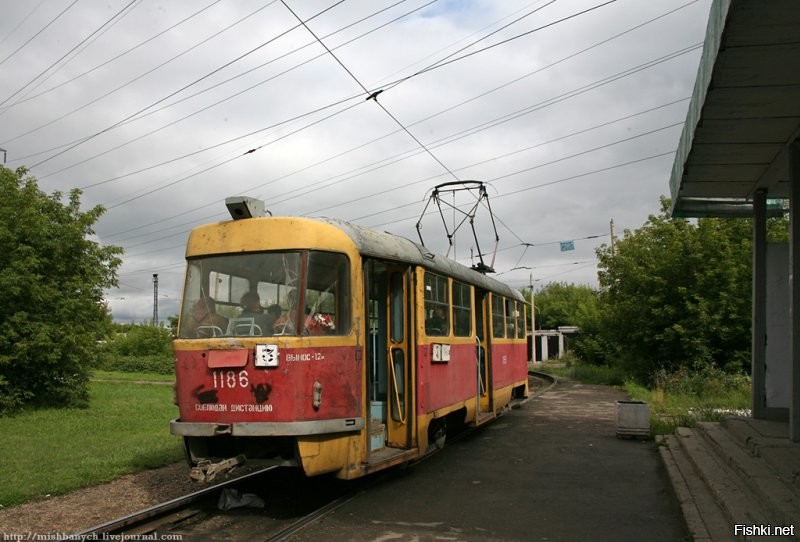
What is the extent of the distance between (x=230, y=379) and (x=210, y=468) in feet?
2.84

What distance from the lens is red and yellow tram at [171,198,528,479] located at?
21.5ft

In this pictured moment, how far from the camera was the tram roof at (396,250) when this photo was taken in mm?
7383

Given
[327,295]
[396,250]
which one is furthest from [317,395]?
[396,250]

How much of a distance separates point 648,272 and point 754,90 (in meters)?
18.9

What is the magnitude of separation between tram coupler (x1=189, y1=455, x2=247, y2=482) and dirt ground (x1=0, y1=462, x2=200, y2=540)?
1.17 m

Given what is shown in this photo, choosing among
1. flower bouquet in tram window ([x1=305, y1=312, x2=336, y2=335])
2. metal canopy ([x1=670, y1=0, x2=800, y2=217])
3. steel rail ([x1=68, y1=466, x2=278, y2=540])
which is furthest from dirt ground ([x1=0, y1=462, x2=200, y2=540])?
metal canopy ([x1=670, y1=0, x2=800, y2=217])

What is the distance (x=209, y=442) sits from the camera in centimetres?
709

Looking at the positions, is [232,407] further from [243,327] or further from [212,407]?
[243,327]

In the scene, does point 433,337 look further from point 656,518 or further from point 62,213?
point 62,213

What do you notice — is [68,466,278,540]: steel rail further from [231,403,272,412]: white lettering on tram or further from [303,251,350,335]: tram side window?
[303,251,350,335]: tram side window

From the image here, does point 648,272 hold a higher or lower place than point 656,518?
higher

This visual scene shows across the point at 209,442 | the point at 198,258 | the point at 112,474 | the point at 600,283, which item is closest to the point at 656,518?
the point at 209,442

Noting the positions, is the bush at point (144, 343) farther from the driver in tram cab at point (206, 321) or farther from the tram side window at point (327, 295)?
the tram side window at point (327, 295)

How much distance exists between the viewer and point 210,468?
6344 millimetres
